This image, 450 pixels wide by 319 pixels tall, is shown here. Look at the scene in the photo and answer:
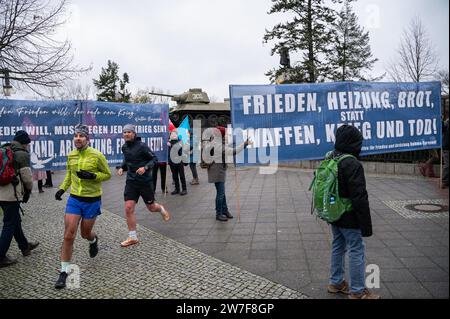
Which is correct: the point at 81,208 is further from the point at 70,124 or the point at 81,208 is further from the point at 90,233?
the point at 70,124

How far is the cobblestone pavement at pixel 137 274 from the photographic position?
372 centimetres

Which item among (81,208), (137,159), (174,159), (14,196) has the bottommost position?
(81,208)

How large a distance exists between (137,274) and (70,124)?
460 cm

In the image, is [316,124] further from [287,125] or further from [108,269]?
[108,269]

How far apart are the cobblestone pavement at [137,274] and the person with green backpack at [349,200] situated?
64 cm

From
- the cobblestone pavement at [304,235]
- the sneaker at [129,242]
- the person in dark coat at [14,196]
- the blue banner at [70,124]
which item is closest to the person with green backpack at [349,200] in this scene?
the cobblestone pavement at [304,235]

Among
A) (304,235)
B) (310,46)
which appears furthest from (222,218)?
(310,46)

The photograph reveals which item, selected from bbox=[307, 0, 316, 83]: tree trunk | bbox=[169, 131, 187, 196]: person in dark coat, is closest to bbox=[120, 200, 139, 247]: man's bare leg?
bbox=[169, 131, 187, 196]: person in dark coat

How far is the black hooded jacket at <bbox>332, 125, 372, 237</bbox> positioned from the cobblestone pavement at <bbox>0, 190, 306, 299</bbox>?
934 mm

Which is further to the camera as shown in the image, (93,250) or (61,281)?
(93,250)

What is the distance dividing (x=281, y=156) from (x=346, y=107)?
4.83 ft

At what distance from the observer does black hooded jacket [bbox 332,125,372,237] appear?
3119 millimetres

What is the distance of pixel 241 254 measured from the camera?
479 cm

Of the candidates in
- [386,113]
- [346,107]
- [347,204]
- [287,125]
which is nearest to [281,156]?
[287,125]
